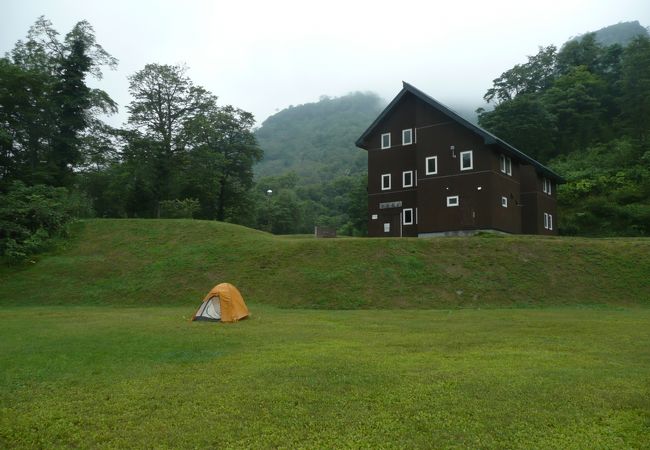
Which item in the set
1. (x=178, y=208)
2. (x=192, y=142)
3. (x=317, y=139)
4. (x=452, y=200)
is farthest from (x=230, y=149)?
(x=317, y=139)

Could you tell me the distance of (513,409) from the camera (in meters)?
7.84

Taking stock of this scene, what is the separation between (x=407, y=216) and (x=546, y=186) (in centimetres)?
1565

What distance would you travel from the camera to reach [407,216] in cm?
4028

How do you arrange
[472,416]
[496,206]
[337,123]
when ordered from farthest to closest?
[337,123] → [496,206] → [472,416]

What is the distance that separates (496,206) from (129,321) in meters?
27.4

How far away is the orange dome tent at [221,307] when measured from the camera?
63.4 ft

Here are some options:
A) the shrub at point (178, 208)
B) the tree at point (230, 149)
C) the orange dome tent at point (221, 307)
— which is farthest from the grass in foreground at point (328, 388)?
the tree at point (230, 149)

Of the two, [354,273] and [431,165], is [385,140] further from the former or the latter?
[354,273]

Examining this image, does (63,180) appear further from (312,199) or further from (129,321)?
(312,199)

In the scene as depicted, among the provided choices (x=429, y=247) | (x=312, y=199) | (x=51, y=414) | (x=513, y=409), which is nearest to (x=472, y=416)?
(x=513, y=409)

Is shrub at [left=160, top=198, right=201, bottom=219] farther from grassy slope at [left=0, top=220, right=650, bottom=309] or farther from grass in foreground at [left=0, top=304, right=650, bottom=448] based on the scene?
grass in foreground at [left=0, top=304, right=650, bottom=448]

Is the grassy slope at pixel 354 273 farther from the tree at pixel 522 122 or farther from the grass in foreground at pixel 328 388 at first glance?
the tree at pixel 522 122

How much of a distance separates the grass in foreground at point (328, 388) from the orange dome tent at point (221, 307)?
329 cm

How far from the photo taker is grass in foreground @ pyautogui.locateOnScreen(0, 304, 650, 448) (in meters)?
7.09
